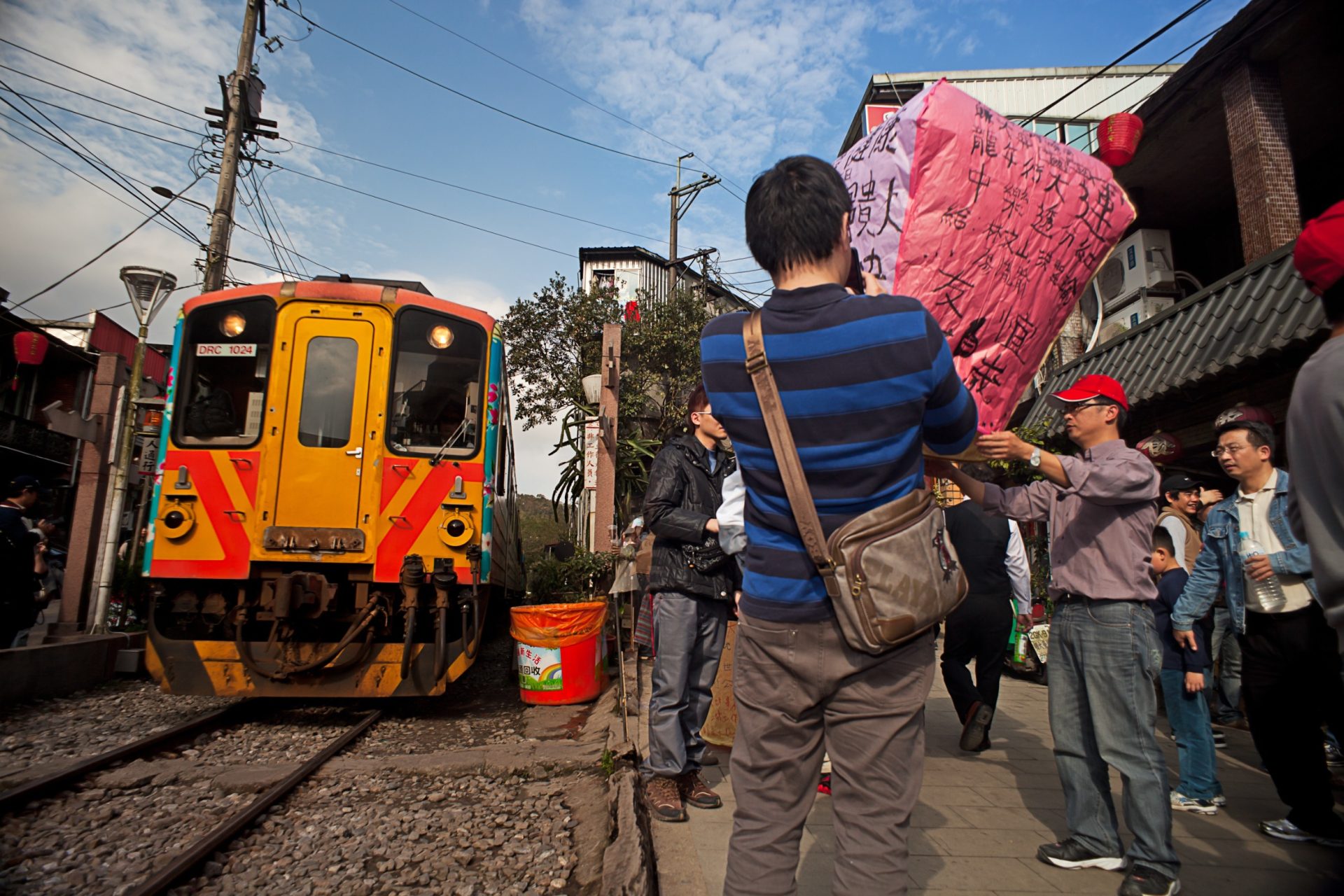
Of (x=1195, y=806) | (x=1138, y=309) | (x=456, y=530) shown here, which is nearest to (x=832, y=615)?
(x=1195, y=806)

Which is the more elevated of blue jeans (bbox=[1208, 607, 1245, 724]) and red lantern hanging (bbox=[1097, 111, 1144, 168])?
red lantern hanging (bbox=[1097, 111, 1144, 168])

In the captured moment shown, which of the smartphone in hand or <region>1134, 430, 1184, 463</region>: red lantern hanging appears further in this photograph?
<region>1134, 430, 1184, 463</region>: red lantern hanging

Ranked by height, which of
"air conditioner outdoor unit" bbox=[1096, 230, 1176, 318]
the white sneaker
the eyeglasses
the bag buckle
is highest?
"air conditioner outdoor unit" bbox=[1096, 230, 1176, 318]

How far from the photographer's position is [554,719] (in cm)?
575

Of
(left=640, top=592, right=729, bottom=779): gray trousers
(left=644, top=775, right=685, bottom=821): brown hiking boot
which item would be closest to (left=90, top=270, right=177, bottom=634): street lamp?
(left=640, top=592, right=729, bottom=779): gray trousers

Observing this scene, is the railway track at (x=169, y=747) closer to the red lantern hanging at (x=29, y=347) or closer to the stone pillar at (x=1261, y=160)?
the red lantern hanging at (x=29, y=347)

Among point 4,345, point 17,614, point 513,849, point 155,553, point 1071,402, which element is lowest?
point 513,849

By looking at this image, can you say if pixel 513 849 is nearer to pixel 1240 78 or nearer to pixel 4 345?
pixel 1240 78

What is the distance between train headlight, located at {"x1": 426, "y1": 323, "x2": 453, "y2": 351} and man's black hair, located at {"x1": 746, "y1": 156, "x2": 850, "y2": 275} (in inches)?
177

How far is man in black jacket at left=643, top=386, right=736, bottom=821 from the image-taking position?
11.1 feet

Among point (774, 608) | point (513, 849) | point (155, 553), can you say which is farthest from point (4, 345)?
point (774, 608)

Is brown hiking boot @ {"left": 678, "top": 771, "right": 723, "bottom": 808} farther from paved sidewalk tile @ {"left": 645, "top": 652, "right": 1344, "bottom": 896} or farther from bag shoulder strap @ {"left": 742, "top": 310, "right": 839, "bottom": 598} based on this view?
bag shoulder strap @ {"left": 742, "top": 310, "right": 839, "bottom": 598}

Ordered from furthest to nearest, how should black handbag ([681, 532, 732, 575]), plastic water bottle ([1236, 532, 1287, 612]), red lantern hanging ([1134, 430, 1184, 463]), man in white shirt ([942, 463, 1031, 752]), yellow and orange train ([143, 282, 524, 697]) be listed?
1. red lantern hanging ([1134, 430, 1184, 463])
2. yellow and orange train ([143, 282, 524, 697])
3. man in white shirt ([942, 463, 1031, 752])
4. black handbag ([681, 532, 732, 575])
5. plastic water bottle ([1236, 532, 1287, 612])

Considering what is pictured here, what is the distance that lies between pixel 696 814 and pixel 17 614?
19.9ft
